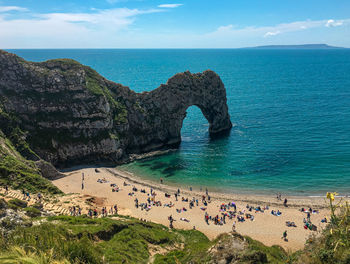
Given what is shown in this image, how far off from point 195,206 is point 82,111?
34.5m

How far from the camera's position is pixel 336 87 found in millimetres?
130125

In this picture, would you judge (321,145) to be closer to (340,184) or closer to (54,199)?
(340,184)

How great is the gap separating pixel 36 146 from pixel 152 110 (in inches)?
1144

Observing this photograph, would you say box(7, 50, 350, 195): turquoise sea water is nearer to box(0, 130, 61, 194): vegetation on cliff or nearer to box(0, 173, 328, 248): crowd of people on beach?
box(0, 173, 328, 248): crowd of people on beach

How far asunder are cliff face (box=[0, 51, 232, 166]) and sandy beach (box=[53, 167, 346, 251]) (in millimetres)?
7391

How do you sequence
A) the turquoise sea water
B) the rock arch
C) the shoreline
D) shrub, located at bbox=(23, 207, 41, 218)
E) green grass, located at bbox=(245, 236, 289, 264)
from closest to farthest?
green grass, located at bbox=(245, 236, 289, 264)
shrub, located at bbox=(23, 207, 41, 218)
the shoreline
the turquoise sea water
the rock arch

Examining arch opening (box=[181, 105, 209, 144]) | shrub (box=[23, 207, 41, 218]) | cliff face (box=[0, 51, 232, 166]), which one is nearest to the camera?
shrub (box=[23, 207, 41, 218])

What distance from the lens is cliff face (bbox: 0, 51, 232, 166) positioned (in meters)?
56.2

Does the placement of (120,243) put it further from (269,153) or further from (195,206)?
(269,153)

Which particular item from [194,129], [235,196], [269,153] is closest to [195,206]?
[235,196]

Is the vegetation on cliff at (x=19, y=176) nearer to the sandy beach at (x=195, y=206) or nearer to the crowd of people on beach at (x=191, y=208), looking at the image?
the crowd of people on beach at (x=191, y=208)

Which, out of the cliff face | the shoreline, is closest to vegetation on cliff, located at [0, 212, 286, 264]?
the shoreline

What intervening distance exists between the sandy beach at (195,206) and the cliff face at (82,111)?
7.39 meters

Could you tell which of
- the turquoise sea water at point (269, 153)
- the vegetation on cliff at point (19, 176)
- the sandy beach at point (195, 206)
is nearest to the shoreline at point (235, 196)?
the sandy beach at point (195, 206)
